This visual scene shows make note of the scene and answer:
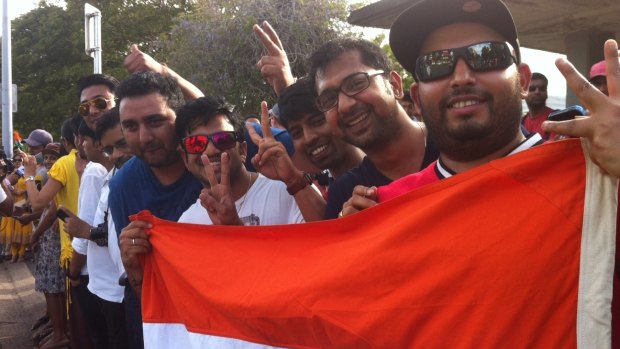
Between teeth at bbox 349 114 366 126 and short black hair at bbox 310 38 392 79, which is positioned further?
short black hair at bbox 310 38 392 79

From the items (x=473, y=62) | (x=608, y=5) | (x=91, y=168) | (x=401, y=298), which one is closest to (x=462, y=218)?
(x=401, y=298)

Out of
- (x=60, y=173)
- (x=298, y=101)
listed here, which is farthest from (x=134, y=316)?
(x=60, y=173)

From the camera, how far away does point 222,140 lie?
315 cm

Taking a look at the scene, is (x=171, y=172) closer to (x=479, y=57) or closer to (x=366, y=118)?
(x=366, y=118)

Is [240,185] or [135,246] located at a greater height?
[240,185]

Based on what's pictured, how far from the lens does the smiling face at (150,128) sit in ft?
11.3

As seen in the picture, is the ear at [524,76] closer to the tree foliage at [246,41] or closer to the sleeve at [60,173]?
the sleeve at [60,173]

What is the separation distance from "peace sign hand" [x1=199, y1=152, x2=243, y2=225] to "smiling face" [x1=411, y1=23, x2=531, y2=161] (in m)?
1.09

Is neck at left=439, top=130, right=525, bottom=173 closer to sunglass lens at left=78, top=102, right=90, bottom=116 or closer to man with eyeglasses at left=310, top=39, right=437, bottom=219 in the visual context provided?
man with eyeglasses at left=310, top=39, right=437, bottom=219

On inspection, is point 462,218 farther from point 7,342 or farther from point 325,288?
point 7,342

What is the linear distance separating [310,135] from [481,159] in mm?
1383

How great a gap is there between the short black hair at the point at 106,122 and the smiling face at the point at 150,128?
1.12 m

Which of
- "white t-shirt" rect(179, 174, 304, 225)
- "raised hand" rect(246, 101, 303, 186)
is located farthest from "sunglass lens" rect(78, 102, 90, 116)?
"raised hand" rect(246, 101, 303, 186)

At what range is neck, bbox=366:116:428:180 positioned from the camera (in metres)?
→ 2.80
